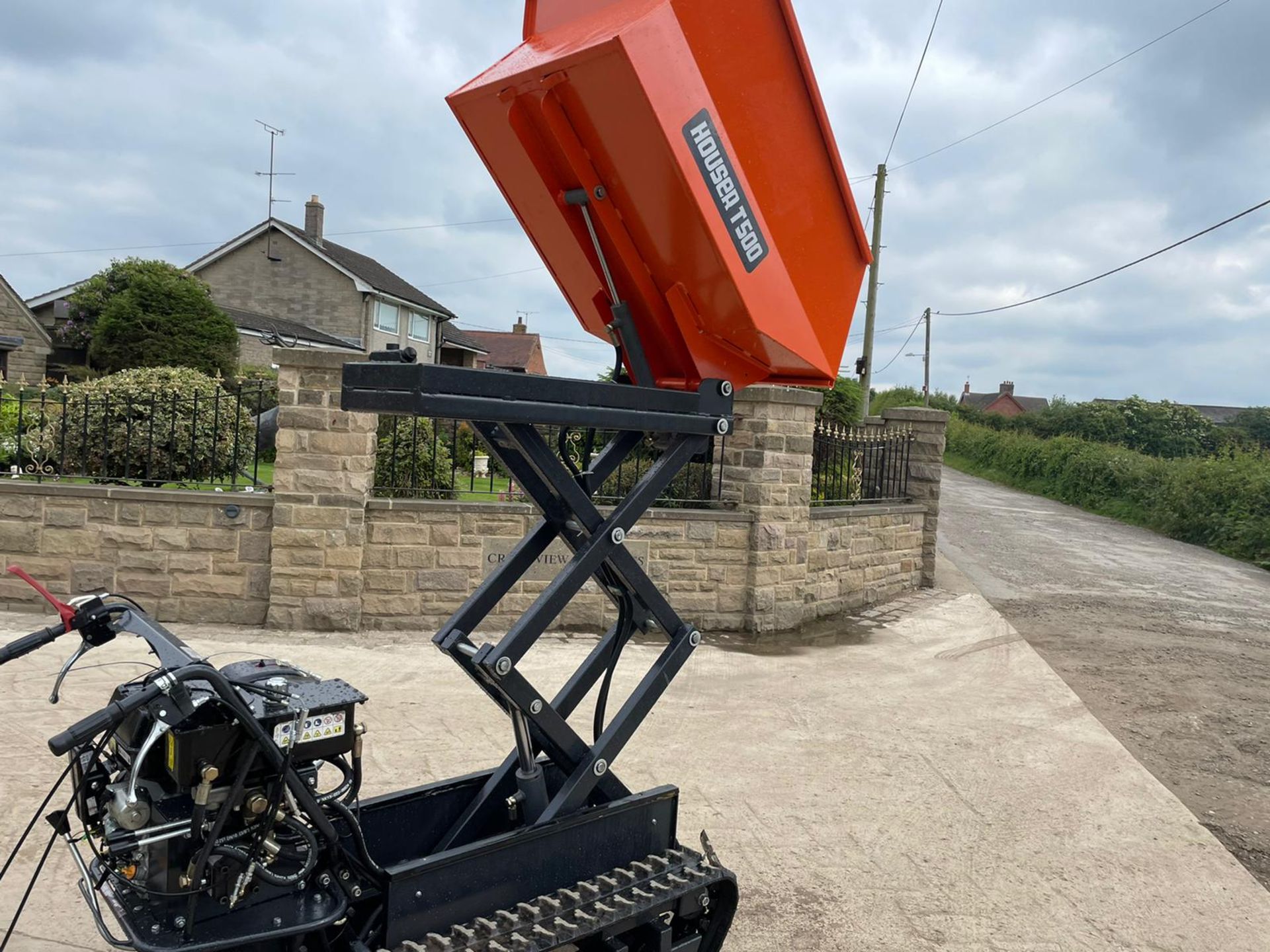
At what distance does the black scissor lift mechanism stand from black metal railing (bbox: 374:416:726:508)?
4.10 m

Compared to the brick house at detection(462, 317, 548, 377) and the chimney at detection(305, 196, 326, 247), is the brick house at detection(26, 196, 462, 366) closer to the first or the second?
the chimney at detection(305, 196, 326, 247)

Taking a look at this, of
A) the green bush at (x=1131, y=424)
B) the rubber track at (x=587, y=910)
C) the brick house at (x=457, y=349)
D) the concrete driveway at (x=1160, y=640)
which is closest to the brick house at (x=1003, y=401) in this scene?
the green bush at (x=1131, y=424)

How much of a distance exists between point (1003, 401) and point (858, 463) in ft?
248

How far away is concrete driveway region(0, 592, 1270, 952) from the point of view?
147 inches

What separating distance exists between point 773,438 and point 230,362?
19.5 m

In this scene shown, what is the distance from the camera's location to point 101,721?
6.75ft

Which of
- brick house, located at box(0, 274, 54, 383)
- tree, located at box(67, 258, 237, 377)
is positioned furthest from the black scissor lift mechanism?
brick house, located at box(0, 274, 54, 383)

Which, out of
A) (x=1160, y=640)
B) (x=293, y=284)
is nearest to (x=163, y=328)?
(x=293, y=284)

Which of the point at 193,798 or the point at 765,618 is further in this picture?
the point at 765,618

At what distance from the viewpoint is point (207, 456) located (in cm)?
793

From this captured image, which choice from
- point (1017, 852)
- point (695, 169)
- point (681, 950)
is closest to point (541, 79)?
point (695, 169)

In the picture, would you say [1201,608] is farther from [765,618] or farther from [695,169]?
[695,169]

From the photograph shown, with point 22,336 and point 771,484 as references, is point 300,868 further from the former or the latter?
point 22,336

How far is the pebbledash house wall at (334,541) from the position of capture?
Result: 23.9 ft
